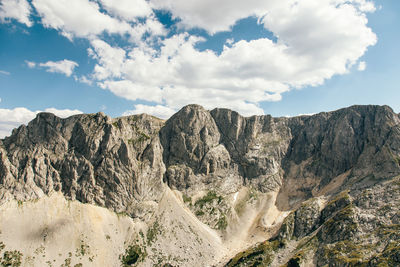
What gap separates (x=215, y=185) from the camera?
18138cm

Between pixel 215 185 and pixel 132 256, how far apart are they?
71635mm

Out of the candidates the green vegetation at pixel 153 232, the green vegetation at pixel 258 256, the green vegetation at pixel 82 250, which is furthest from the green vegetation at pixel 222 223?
the green vegetation at pixel 82 250

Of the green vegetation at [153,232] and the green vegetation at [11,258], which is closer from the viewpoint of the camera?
the green vegetation at [11,258]

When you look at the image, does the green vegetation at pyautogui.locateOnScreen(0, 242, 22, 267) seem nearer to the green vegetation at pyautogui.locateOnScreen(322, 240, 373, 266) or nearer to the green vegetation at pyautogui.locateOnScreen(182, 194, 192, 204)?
the green vegetation at pyautogui.locateOnScreen(182, 194, 192, 204)

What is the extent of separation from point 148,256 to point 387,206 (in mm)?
112282

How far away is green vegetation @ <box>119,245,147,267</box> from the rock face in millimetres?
471

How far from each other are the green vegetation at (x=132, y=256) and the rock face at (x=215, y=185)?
1.55 ft

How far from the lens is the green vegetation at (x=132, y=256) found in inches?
4995

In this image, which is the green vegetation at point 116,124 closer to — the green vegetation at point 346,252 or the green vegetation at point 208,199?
the green vegetation at point 208,199

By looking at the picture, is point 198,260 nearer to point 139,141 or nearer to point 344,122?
point 139,141

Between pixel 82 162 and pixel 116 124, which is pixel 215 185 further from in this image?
pixel 82 162

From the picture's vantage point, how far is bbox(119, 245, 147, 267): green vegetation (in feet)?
416

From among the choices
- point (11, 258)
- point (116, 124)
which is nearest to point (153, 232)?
point (11, 258)

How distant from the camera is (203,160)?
184875 mm
